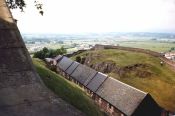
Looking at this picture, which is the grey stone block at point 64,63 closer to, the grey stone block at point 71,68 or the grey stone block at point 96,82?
the grey stone block at point 71,68

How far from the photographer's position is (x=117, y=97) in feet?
173

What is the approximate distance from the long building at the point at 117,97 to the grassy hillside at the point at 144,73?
13.7m

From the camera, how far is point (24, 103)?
9.63 metres

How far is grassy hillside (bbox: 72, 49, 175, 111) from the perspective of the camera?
71.4 m

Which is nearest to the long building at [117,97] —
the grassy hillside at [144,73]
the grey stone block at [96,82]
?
the grey stone block at [96,82]

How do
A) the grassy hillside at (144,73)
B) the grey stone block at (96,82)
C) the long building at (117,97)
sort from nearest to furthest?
1. the long building at (117,97)
2. the grey stone block at (96,82)
3. the grassy hillside at (144,73)

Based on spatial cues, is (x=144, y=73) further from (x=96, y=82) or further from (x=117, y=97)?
(x=117, y=97)

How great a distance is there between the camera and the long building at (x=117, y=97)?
4803 centimetres

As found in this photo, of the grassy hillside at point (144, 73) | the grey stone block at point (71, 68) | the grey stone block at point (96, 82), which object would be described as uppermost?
the grey stone block at point (96, 82)

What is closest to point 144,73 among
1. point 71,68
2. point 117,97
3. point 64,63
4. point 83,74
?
point 83,74

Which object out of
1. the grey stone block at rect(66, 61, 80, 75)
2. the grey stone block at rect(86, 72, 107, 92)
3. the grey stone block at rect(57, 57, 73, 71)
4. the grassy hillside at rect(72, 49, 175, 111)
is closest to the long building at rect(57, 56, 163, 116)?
the grey stone block at rect(86, 72, 107, 92)

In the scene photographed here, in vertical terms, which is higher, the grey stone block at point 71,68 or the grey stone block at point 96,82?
the grey stone block at point 96,82

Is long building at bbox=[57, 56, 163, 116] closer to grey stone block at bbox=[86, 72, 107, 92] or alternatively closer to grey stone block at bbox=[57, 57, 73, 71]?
grey stone block at bbox=[86, 72, 107, 92]

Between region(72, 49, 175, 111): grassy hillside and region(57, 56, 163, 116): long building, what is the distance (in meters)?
13.7
